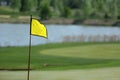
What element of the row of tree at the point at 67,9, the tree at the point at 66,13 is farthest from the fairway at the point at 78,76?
the tree at the point at 66,13

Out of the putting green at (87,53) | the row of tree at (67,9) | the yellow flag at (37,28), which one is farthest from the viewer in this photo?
the row of tree at (67,9)

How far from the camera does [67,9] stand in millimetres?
163250

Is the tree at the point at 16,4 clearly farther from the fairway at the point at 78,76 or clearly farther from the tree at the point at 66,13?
the fairway at the point at 78,76

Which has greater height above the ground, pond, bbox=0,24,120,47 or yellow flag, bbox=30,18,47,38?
yellow flag, bbox=30,18,47,38

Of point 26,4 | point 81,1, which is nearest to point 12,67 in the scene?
point 26,4

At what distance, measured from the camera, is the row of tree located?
156 metres

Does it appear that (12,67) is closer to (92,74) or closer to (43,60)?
(43,60)

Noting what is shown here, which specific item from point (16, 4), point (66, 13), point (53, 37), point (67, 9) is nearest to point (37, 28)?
point (53, 37)

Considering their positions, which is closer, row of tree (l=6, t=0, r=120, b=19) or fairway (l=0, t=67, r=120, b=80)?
fairway (l=0, t=67, r=120, b=80)

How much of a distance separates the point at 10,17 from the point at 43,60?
125 meters

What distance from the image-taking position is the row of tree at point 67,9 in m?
156

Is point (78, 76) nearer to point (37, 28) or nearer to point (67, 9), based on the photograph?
point (37, 28)

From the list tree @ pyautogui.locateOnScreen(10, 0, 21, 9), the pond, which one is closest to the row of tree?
tree @ pyautogui.locateOnScreen(10, 0, 21, 9)

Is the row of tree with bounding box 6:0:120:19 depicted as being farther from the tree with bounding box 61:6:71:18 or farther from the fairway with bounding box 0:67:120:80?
the fairway with bounding box 0:67:120:80
